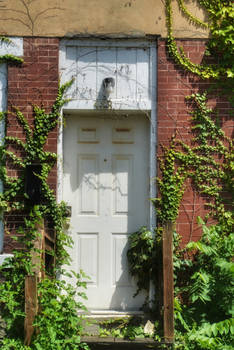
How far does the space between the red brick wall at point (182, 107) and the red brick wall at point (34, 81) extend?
1.25 meters

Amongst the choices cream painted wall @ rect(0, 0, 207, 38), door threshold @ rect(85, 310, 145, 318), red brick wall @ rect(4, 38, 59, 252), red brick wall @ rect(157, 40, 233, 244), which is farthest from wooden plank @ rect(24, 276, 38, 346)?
cream painted wall @ rect(0, 0, 207, 38)

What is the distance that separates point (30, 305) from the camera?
149 inches

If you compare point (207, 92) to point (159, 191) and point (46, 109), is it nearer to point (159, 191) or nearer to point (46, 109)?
point (159, 191)

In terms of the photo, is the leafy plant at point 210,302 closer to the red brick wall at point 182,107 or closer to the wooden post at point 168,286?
the wooden post at point 168,286

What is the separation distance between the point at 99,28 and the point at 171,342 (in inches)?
140

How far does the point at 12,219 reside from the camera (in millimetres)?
4918

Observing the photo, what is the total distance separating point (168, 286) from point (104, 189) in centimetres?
149

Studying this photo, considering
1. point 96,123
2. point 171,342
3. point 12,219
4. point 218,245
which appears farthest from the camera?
point 96,123

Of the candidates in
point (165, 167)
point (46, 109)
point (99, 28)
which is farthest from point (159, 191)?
point (99, 28)

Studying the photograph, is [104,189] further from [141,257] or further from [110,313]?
[110,313]

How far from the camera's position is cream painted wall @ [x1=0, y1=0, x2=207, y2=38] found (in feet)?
16.4

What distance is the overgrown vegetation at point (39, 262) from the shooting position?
12.7 ft

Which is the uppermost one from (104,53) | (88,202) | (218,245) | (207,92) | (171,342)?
(104,53)

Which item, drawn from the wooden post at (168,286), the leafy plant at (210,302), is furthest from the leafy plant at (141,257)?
A: the wooden post at (168,286)
